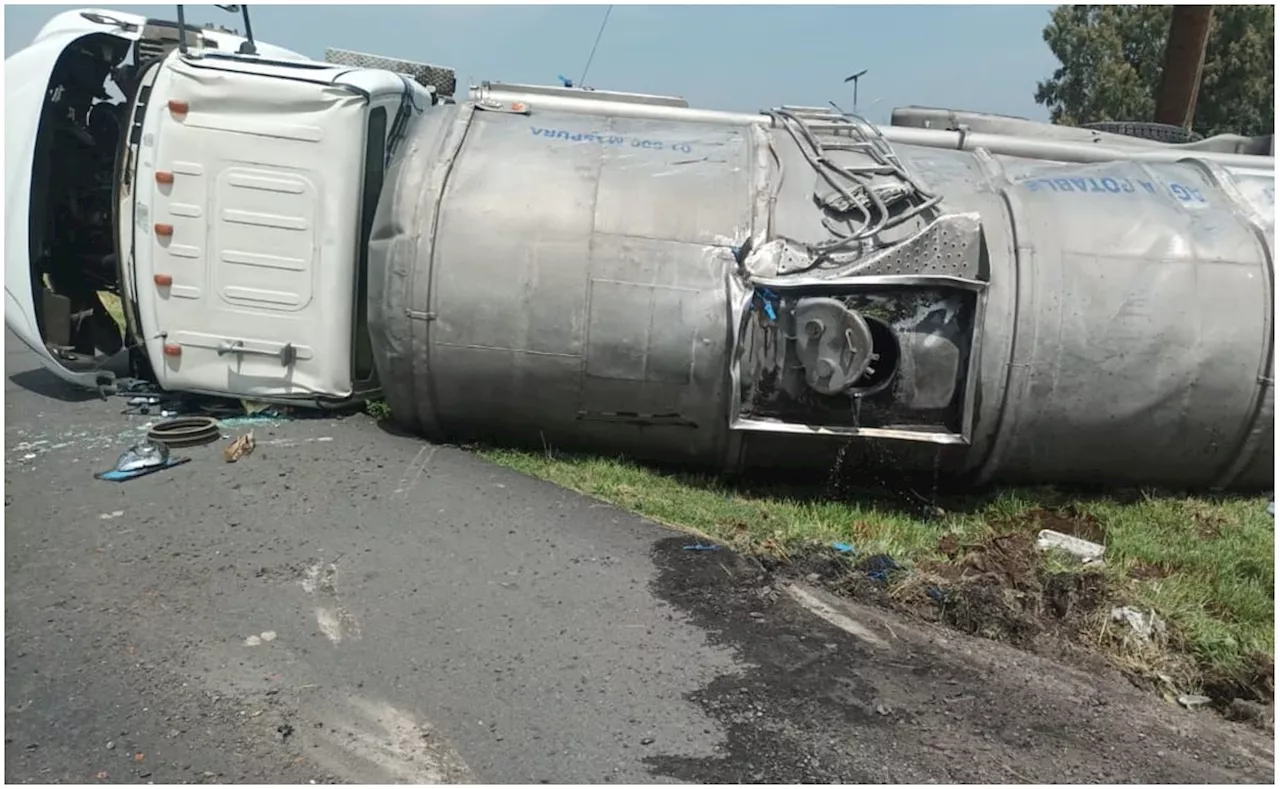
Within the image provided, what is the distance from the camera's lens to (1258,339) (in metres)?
4.98

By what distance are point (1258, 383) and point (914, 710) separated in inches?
118

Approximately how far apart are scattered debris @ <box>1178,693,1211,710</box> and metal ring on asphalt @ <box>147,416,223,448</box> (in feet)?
17.3

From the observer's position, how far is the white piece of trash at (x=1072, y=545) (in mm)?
4637

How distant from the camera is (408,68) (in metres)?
7.29

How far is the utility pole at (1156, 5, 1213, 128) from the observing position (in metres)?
11.3

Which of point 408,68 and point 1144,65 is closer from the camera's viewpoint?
point 408,68

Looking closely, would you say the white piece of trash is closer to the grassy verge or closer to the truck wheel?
the grassy verge

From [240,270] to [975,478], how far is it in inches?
182

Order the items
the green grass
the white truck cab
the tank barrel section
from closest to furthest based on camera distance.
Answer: the white truck cab, the tank barrel section, the green grass

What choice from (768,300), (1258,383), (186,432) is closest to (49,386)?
(186,432)

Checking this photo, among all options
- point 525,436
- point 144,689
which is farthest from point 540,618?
point 525,436

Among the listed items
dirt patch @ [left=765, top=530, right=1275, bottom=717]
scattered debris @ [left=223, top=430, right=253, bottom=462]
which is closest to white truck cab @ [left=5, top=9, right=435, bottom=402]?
scattered debris @ [left=223, top=430, right=253, bottom=462]

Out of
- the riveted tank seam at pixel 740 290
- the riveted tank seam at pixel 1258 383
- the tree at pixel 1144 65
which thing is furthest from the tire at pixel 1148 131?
the tree at pixel 1144 65

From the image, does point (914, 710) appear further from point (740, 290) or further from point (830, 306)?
point (740, 290)
